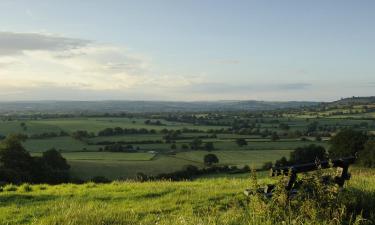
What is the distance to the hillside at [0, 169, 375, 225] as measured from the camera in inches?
358

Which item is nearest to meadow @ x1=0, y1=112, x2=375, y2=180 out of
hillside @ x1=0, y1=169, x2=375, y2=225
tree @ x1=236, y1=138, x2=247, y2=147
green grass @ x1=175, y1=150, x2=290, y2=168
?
green grass @ x1=175, y1=150, x2=290, y2=168

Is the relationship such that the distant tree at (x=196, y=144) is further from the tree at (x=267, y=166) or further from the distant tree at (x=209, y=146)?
the tree at (x=267, y=166)

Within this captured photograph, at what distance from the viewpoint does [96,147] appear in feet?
287

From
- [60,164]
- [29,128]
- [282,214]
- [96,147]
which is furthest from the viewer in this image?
[29,128]

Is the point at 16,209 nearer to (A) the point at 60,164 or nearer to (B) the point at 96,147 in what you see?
(A) the point at 60,164

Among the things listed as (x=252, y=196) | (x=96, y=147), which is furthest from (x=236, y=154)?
(x=252, y=196)

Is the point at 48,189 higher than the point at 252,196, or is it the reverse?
the point at 252,196

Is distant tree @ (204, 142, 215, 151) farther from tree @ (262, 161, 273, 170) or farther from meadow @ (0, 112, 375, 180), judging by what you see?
tree @ (262, 161, 273, 170)

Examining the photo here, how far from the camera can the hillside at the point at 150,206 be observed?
9.10 meters

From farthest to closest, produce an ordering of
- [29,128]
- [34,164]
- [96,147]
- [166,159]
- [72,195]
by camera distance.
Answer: [29,128], [96,147], [166,159], [34,164], [72,195]

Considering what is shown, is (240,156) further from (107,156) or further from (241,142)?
(107,156)

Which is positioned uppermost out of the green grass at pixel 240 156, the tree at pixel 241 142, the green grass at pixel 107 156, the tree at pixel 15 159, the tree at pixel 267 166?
the tree at pixel 15 159

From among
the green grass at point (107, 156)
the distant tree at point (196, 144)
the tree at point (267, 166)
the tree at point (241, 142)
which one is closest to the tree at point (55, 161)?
the green grass at point (107, 156)

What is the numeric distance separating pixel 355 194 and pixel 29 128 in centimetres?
11278
